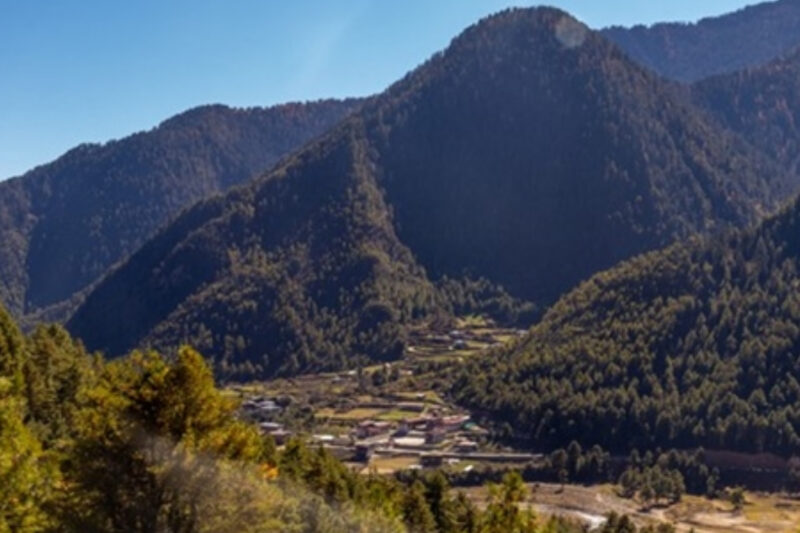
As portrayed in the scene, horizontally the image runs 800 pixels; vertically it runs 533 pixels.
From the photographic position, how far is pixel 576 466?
96.9 metres

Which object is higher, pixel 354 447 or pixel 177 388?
pixel 177 388

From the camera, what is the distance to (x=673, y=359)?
384 feet

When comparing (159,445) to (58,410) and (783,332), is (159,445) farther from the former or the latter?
(783,332)

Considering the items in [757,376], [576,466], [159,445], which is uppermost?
[159,445]

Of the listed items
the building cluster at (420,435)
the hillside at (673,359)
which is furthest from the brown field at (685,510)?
the building cluster at (420,435)

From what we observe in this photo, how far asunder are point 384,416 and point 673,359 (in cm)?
3785

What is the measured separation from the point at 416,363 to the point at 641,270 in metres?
43.7

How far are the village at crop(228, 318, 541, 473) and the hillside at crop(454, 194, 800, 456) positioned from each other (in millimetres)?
7264

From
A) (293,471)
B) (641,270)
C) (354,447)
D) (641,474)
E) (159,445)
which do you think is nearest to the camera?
(159,445)

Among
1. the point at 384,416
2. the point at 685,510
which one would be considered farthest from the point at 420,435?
the point at 685,510

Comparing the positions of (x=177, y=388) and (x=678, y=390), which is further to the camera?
(x=678, y=390)

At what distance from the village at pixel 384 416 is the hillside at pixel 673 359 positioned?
726cm

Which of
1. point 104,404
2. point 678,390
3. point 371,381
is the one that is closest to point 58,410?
point 104,404

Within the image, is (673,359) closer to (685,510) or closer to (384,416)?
(685,510)
